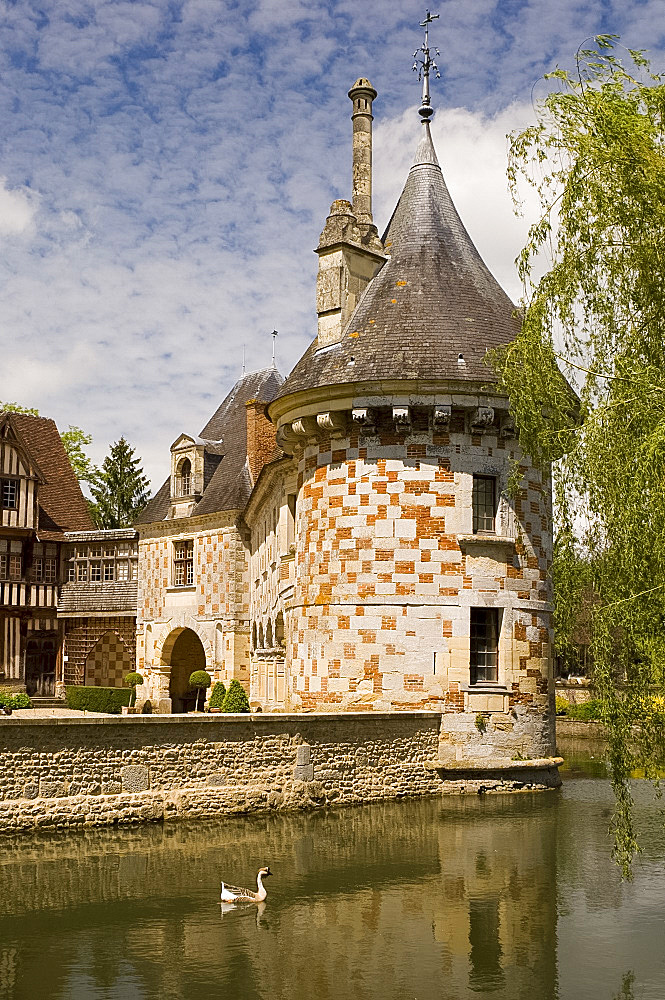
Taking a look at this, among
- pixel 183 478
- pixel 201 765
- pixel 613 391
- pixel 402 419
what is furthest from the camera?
pixel 183 478

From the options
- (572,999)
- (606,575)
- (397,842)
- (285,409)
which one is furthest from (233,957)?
(285,409)

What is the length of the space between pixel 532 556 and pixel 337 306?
20.1 feet

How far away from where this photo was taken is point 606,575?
28.5 feet

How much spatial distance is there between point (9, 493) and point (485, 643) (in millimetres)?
22695

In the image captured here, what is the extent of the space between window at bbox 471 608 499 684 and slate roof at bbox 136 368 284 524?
484 inches

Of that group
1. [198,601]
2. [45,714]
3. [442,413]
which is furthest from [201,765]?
[198,601]

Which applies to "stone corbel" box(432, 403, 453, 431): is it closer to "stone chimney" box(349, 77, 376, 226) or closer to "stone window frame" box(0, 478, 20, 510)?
"stone chimney" box(349, 77, 376, 226)

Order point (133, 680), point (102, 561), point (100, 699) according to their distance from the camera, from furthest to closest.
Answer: point (102, 561)
point (133, 680)
point (100, 699)

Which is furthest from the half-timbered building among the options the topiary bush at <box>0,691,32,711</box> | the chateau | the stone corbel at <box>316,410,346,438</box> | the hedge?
the stone corbel at <box>316,410,346,438</box>

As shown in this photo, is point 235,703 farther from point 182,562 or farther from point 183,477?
point 183,477

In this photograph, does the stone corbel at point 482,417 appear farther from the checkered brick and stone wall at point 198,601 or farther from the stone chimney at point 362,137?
the checkered brick and stone wall at point 198,601

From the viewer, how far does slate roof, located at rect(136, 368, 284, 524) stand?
3041 centimetres

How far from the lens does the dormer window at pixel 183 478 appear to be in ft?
106

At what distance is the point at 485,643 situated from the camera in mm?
18672
